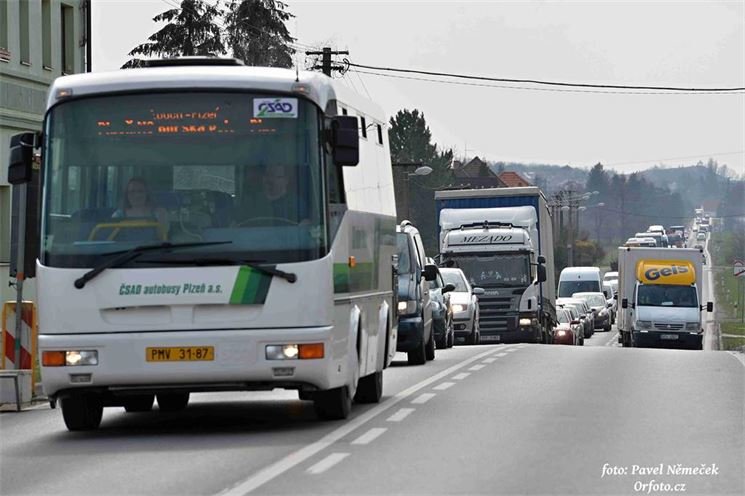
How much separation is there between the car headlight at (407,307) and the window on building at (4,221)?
50.8ft

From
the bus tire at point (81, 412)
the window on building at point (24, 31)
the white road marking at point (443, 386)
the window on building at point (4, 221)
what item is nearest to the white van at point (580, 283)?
the window on building at point (24, 31)

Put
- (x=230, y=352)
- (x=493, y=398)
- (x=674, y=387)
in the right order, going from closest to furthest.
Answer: (x=230, y=352)
(x=493, y=398)
(x=674, y=387)

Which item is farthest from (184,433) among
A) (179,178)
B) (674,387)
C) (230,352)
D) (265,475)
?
(674,387)

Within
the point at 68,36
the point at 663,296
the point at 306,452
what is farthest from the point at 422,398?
the point at 663,296

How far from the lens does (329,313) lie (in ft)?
49.2

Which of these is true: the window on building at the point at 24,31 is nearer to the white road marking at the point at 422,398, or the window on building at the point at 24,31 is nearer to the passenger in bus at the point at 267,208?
the white road marking at the point at 422,398

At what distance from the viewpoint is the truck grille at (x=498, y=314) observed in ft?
147

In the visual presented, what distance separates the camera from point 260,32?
72.7 metres

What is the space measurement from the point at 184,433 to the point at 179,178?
6.97ft

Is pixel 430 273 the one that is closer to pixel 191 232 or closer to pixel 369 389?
pixel 369 389

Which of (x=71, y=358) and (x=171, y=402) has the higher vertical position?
(x=71, y=358)

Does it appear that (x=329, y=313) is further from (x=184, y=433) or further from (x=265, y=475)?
(x=265, y=475)

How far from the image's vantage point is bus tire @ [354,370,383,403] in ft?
59.1

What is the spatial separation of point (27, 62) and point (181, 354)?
27.1 m
